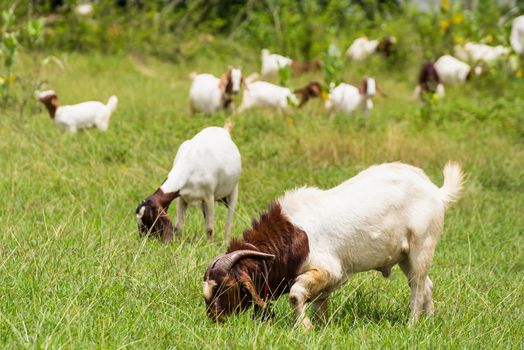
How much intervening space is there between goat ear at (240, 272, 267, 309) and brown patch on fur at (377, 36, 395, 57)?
50.0 feet

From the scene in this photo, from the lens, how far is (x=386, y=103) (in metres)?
16.2

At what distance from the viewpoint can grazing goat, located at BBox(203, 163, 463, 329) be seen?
466cm

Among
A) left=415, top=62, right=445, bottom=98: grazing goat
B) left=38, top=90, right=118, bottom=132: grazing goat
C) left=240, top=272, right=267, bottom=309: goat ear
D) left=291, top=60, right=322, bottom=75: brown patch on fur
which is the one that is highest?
left=240, top=272, right=267, bottom=309: goat ear

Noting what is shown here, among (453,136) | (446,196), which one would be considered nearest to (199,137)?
(446,196)

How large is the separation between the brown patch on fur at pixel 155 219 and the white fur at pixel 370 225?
71.3 inches

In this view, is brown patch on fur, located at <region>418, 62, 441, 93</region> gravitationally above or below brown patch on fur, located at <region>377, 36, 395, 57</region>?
above

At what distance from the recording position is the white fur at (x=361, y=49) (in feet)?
62.8

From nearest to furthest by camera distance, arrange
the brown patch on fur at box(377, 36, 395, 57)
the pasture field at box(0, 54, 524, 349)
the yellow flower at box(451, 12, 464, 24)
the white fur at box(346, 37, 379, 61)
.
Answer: the pasture field at box(0, 54, 524, 349), the yellow flower at box(451, 12, 464, 24), the white fur at box(346, 37, 379, 61), the brown patch on fur at box(377, 36, 395, 57)

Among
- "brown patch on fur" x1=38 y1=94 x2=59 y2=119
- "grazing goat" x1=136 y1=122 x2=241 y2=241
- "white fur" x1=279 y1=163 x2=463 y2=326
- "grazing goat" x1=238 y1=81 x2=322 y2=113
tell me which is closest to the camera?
"white fur" x1=279 y1=163 x2=463 y2=326

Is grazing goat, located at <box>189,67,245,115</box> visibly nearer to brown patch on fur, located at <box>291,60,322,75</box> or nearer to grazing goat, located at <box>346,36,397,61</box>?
brown patch on fur, located at <box>291,60,322,75</box>

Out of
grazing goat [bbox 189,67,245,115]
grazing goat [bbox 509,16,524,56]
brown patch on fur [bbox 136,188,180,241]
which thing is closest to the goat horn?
brown patch on fur [bbox 136,188,180,241]

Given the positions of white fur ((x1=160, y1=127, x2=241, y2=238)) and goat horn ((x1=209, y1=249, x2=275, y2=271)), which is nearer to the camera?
goat horn ((x1=209, y1=249, x2=275, y2=271))

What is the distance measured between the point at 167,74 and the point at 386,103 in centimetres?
491

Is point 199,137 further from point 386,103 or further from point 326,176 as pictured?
point 386,103
